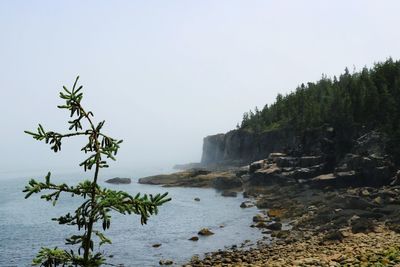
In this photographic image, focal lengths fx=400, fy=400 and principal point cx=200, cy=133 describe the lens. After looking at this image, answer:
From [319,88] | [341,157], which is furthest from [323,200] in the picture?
[319,88]

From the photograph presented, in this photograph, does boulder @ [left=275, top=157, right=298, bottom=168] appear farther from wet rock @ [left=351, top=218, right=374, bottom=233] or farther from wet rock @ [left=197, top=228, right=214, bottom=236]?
wet rock @ [left=351, top=218, right=374, bottom=233]

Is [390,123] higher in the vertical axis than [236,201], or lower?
higher

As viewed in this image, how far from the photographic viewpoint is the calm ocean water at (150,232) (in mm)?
41875

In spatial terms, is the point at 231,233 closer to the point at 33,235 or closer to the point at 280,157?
the point at 33,235

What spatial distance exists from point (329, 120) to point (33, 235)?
258 feet

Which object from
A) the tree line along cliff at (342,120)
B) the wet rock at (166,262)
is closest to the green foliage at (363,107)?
the tree line along cliff at (342,120)

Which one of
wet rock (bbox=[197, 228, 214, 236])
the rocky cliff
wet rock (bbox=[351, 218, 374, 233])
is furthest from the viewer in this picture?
the rocky cliff

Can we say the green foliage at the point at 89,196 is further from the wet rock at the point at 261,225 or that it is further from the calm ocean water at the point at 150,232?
the wet rock at the point at 261,225

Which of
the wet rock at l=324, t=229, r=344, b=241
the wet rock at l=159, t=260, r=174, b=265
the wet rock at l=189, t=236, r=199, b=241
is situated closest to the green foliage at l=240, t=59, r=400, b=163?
the wet rock at l=324, t=229, r=344, b=241

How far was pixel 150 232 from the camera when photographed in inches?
2121

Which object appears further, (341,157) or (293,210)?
(341,157)

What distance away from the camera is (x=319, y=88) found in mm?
164875

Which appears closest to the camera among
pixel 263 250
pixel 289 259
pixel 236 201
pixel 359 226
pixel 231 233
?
pixel 289 259

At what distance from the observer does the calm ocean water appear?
41875 mm
